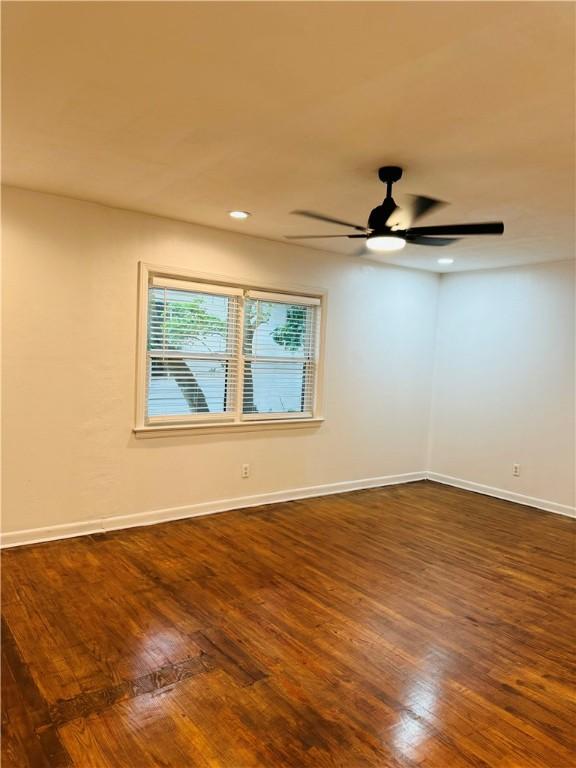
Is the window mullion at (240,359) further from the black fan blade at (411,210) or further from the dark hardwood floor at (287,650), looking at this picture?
the black fan blade at (411,210)

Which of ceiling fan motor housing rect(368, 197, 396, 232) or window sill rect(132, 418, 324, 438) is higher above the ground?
ceiling fan motor housing rect(368, 197, 396, 232)

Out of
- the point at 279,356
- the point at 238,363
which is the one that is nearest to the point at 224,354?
the point at 238,363

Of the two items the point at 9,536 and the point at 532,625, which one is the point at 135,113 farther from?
the point at 532,625

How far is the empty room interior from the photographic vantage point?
188 cm

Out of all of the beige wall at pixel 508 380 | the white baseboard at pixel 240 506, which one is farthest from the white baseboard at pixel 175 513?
the beige wall at pixel 508 380

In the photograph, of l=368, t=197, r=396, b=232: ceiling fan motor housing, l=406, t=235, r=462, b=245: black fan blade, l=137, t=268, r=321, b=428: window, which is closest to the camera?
l=368, t=197, r=396, b=232: ceiling fan motor housing

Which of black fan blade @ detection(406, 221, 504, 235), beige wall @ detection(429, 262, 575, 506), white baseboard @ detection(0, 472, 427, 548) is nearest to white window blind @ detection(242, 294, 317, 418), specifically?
white baseboard @ detection(0, 472, 427, 548)

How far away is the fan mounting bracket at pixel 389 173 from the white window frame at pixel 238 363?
200 centimetres

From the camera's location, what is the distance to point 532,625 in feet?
9.50

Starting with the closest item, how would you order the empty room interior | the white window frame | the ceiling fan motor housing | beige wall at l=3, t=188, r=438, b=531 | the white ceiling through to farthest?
the white ceiling, the empty room interior, the ceiling fan motor housing, beige wall at l=3, t=188, r=438, b=531, the white window frame

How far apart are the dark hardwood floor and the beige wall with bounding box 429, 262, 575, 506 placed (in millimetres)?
1244

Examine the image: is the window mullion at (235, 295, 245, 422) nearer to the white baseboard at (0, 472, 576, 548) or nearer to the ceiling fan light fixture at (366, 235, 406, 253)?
the white baseboard at (0, 472, 576, 548)

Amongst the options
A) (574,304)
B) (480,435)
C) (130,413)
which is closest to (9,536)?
(130,413)

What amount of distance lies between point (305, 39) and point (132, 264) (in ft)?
8.89
